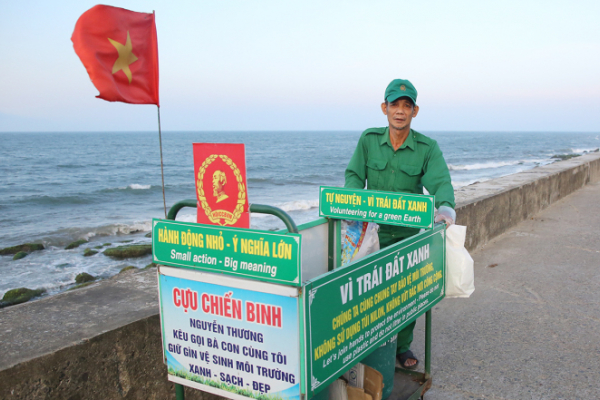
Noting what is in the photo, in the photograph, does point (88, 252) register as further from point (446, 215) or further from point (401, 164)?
point (446, 215)

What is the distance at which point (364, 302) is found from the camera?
7.06 feet

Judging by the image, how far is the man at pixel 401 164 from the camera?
310 cm

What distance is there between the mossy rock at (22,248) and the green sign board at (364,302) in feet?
44.7

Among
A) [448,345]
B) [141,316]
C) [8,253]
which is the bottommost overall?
[8,253]

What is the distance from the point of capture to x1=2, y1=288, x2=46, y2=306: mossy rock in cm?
876

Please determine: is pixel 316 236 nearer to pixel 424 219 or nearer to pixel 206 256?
pixel 424 219

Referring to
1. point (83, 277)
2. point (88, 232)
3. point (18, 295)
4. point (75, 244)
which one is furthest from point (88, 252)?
point (18, 295)

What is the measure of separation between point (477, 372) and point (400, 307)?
53.0 inches

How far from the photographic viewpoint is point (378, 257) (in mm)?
2225

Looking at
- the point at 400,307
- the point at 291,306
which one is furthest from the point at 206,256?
the point at 400,307

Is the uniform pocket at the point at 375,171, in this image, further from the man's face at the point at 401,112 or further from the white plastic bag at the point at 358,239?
the white plastic bag at the point at 358,239

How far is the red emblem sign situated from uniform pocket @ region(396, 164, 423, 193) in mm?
1741

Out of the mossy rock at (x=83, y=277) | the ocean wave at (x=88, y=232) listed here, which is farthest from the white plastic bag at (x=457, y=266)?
the ocean wave at (x=88, y=232)

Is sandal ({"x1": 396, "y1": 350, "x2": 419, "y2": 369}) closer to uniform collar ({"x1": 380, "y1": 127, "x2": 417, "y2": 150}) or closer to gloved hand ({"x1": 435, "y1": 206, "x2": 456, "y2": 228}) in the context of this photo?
gloved hand ({"x1": 435, "y1": 206, "x2": 456, "y2": 228})
